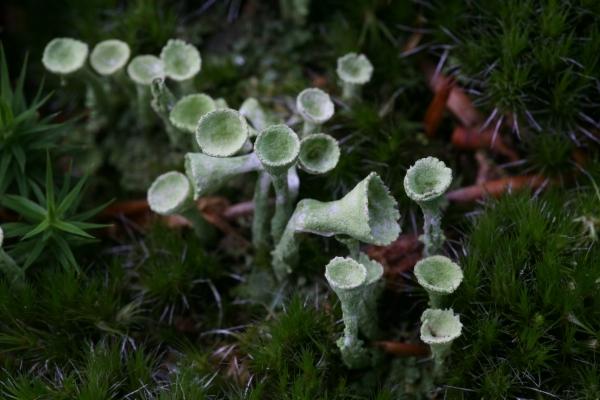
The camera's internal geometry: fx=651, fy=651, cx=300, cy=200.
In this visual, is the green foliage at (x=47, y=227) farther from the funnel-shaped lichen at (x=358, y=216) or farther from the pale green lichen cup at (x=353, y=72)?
the pale green lichen cup at (x=353, y=72)

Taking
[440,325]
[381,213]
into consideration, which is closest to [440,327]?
[440,325]

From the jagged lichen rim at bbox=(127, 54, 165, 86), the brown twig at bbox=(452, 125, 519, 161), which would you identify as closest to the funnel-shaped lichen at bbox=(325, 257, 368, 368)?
the brown twig at bbox=(452, 125, 519, 161)

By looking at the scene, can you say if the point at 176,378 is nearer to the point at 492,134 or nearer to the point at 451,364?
the point at 451,364

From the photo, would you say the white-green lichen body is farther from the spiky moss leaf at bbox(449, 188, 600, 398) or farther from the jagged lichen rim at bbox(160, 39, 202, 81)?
the spiky moss leaf at bbox(449, 188, 600, 398)

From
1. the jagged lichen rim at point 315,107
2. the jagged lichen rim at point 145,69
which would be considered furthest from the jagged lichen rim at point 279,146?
the jagged lichen rim at point 145,69

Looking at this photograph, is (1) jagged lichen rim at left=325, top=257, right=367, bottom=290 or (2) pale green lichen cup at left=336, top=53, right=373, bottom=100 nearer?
A: (1) jagged lichen rim at left=325, top=257, right=367, bottom=290

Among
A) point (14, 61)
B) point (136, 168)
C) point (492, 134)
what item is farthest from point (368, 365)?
point (14, 61)
